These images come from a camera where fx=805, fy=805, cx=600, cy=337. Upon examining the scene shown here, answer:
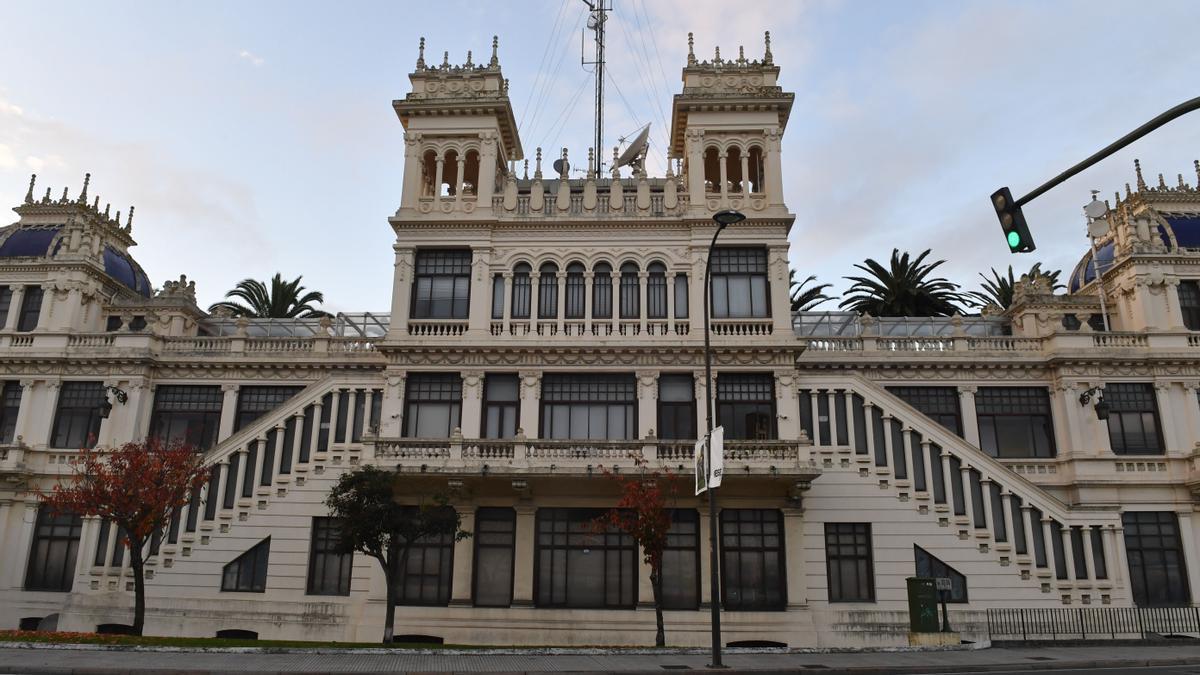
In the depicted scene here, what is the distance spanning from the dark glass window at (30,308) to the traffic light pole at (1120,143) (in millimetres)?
39957

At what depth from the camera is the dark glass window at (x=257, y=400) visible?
35094 millimetres

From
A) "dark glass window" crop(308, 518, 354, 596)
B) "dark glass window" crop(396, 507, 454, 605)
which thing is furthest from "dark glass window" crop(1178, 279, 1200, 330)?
"dark glass window" crop(308, 518, 354, 596)

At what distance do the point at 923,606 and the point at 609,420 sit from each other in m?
12.6

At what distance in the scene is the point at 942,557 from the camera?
29484 mm

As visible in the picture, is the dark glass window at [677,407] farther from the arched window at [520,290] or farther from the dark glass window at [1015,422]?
the dark glass window at [1015,422]

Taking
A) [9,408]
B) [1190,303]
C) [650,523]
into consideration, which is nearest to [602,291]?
[650,523]

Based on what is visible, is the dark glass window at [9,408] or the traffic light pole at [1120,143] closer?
the traffic light pole at [1120,143]

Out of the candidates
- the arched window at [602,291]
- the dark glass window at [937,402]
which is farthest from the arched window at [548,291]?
the dark glass window at [937,402]

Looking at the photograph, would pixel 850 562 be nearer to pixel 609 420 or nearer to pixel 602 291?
pixel 609 420

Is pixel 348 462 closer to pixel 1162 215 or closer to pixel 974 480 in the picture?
pixel 974 480

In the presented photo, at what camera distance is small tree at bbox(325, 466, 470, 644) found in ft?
83.5

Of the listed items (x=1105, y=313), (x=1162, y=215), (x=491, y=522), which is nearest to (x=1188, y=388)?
(x=1105, y=313)

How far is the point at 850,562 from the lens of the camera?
98.7 feet

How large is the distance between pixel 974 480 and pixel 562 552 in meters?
15.9
